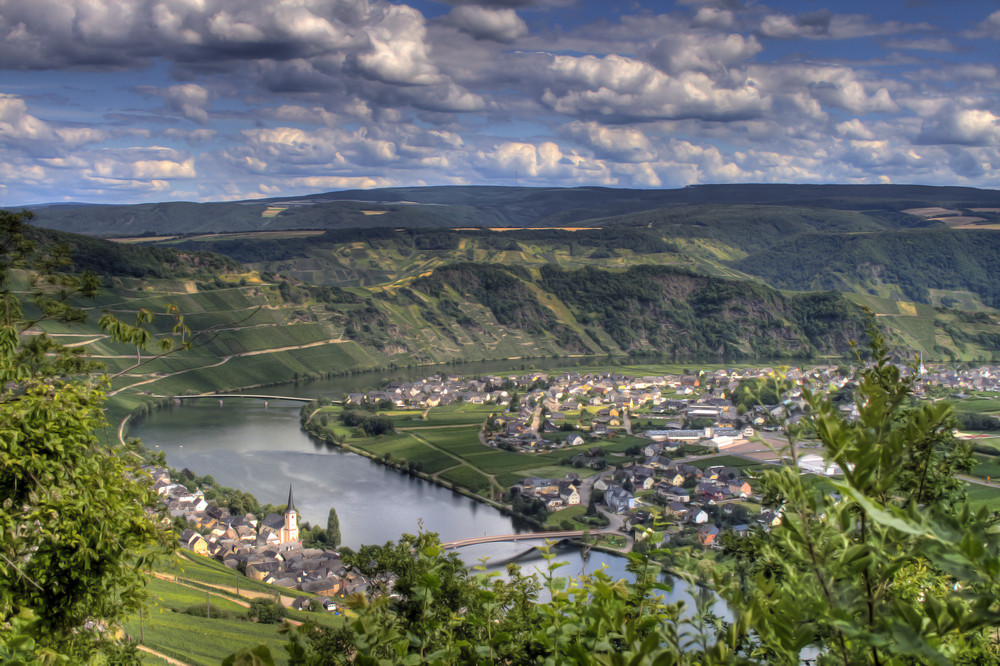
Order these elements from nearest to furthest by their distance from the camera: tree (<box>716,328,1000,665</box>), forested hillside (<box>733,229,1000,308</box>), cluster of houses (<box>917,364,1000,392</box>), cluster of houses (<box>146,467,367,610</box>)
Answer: tree (<box>716,328,1000,665</box>)
cluster of houses (<box>146,467,367,610</box>)
cluster of houses (<box>917,364,1000,392</box>)
forested hillside (<box>733,229,1000,308</box>)

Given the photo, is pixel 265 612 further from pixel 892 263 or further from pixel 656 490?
pixel 892 263

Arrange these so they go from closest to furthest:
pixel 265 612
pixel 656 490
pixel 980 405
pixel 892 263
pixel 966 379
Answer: pixel 265 612
pixel 656 490
pixel 980 405
pixel 966 379
pixel 892 263

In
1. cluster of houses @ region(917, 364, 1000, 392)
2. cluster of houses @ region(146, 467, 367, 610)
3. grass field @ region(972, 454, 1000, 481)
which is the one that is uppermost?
grass field @ region(972, 454, 1000, 481)

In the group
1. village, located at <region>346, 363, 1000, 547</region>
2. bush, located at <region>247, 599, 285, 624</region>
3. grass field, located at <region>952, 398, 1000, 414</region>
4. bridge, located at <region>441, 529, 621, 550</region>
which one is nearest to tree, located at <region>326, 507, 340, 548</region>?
bridge, located at <region>441, 529, 621, 550</region>

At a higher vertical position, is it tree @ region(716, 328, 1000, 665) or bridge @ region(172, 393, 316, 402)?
tree @ region(716, 328, 1000, 665)

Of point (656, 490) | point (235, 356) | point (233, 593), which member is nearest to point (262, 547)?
point (233, 593)

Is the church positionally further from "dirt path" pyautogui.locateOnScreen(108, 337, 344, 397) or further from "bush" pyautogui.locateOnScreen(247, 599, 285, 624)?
"dirt path" pyautogui.locateOnScreen(108, 337, 344, 397)

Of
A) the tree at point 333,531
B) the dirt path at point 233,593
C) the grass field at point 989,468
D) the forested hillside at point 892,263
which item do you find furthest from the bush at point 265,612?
the forested hillside at point 892,263
